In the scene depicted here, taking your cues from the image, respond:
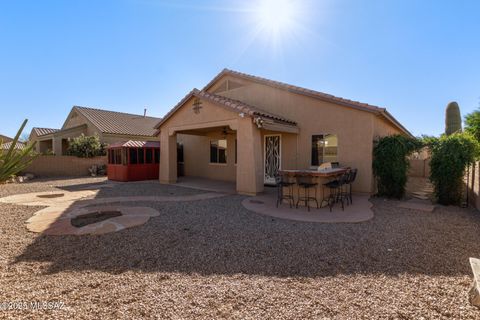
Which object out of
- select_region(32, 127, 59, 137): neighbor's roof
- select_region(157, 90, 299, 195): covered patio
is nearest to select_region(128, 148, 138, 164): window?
select_region(157, 90, 299, 195): covered patio

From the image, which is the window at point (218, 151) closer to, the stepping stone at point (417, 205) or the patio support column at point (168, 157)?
the patio support column at point (168, 157)

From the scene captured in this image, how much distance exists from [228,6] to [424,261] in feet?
31.4

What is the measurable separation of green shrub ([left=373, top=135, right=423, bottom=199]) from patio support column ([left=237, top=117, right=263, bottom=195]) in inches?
186

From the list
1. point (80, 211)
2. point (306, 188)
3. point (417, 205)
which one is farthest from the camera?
point (417, 205)

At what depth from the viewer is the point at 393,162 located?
9.21 meters

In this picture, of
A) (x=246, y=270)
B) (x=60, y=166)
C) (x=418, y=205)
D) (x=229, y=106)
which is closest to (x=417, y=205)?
(x=418, y=205)

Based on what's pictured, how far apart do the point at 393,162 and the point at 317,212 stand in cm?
432

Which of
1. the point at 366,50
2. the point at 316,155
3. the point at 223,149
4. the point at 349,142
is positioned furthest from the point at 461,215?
the point at 223,149

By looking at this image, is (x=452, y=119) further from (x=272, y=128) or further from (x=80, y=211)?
Answer: (x=80, y=211)

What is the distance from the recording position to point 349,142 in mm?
10070

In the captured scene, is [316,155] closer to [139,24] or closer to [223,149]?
[223,149]

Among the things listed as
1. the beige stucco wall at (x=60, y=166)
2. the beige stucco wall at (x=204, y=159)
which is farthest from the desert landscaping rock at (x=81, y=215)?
the beige stucco wall at (x=60, y=166)

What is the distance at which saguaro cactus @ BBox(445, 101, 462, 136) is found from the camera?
18.7m

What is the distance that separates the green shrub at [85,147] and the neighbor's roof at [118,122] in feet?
6.83
